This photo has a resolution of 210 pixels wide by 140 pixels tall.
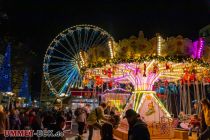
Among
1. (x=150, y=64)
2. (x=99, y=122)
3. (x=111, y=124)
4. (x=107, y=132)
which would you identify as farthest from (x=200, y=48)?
(x=107, y=132)

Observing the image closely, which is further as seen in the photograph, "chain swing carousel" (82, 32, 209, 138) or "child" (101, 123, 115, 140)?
"chain swing carousel" (82, 32, 209, 138)

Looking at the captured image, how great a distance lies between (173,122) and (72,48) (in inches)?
534

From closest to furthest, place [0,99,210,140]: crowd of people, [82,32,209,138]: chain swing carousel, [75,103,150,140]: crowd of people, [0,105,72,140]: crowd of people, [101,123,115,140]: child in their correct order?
1. [75,103,150,140]: crowd of people
2. [0,99,210,140]: crowd of people
3. [0,105,72,140]: crowd of people
4. [101,123,115,140]: child
5. [82,32,209,138]: chain swing carousel

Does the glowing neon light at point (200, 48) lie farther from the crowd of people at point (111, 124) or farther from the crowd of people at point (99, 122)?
the crowd of people at point (111, 124)

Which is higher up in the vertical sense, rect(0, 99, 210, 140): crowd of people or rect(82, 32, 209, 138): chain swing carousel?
rect(82, 32, 209, 138): chain swing carousel

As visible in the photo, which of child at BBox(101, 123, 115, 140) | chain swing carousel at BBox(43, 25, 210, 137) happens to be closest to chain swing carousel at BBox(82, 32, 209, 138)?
chain swing carousel at BBox(43, 25, 210, 137)

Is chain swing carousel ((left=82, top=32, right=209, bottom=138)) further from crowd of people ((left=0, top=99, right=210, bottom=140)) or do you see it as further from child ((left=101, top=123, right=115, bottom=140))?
child ((left=101, top=123, right=115, bottom=140))

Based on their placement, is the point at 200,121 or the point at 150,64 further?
the point at 150,64

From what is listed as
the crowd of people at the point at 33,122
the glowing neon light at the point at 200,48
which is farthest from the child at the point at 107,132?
the glowing neon light at the point at 200,48

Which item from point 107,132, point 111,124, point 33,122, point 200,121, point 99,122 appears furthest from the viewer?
point 33,122

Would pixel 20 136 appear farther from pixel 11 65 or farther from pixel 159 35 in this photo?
pixel 11 65

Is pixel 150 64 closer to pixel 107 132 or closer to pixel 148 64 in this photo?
pixel 148 64

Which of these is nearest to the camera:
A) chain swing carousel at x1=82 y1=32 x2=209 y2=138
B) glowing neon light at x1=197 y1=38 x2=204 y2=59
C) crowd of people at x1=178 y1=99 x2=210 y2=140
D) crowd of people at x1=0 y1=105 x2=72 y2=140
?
crowd of people at x1=0 y1=105 x2=72 y2=140

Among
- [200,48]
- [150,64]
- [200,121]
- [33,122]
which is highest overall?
[200,48]
